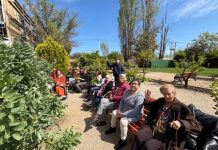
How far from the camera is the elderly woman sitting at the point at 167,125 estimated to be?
3082 mm

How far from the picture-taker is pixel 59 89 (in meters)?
7.92

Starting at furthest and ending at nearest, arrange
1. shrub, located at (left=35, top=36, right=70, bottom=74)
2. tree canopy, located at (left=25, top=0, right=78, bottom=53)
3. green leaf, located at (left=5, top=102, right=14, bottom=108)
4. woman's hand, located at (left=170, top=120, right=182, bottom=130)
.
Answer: tree canopy, located at (left=25, top=0, right=78, bottom=53) < shrub, located at (left=35, top=36, right=70, bottom=74) < woman's hand, located at (left=170, top=120, right=182, bottom=130) < green leaf, located at (left=5, top=102, right=14, bottom=108)

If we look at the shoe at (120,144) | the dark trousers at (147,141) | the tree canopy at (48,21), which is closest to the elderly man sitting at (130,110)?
the shoe at (120,144)

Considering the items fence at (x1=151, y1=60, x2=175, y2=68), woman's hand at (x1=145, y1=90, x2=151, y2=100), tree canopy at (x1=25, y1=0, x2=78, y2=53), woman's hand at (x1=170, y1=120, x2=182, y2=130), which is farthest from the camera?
fence at (x1=151, y1=60, x2=175, y2=68)

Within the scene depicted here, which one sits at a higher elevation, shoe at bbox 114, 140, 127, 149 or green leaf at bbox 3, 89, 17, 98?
green leaf at bbox 3, 89, 17, 98

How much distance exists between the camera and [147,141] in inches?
131

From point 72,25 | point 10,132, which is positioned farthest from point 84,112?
point 72,25

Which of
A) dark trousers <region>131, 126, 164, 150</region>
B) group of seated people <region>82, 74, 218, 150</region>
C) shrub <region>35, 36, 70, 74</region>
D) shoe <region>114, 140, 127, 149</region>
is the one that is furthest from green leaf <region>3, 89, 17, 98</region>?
shrub <region>35, 36, 70, 74</region>

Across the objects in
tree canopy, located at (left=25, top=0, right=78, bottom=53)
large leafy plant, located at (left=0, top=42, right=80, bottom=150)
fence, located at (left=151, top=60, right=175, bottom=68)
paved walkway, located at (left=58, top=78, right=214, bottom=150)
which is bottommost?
paved walkway, located at (left=58, top=78, right=214, bottom=150)

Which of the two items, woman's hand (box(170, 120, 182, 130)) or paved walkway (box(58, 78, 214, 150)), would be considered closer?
woman's hand (box(170, 120, 182, 130))

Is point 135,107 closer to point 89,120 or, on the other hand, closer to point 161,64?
point 89,120

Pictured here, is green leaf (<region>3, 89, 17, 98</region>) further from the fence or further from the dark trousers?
the fence

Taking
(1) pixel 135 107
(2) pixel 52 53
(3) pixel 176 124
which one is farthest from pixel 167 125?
(2) pixel 52 53

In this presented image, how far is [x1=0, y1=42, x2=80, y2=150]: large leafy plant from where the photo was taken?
1.03m
